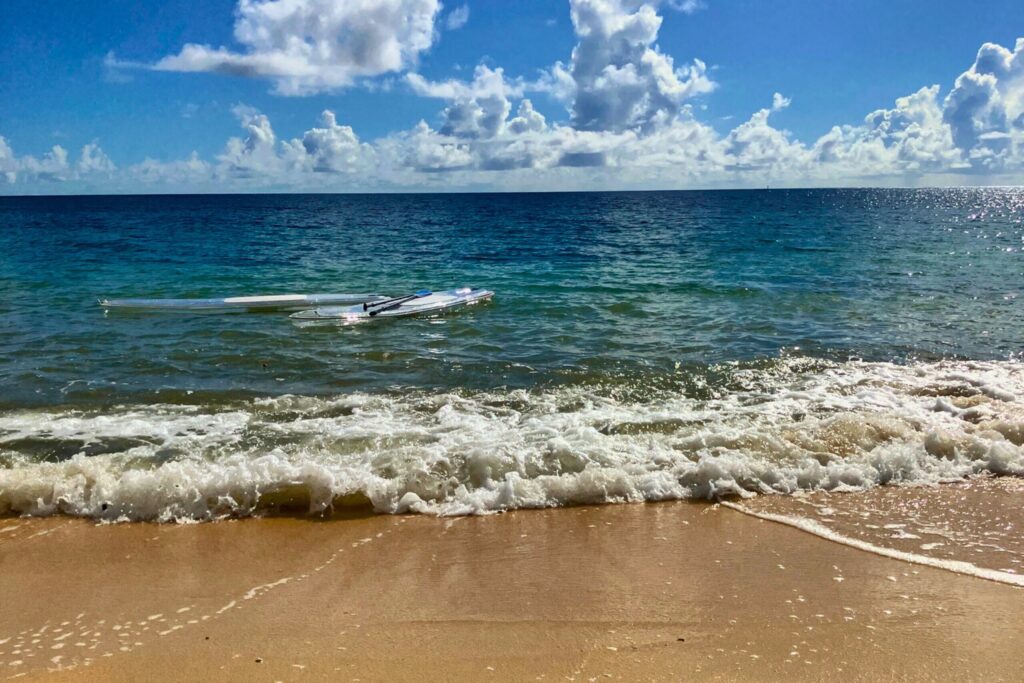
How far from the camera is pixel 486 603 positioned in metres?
4.36

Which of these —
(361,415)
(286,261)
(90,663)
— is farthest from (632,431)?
(286,261)

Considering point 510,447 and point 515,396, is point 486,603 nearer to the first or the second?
point 510,447

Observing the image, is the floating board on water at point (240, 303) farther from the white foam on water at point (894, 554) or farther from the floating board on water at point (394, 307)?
the white foam on water at point (894, 554)

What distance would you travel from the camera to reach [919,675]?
11.7 ft

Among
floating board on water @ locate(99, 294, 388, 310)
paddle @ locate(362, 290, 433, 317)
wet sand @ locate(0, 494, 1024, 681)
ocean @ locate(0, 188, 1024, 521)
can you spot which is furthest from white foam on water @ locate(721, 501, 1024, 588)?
floating board on water @ locate(99, 294, 388, 310)

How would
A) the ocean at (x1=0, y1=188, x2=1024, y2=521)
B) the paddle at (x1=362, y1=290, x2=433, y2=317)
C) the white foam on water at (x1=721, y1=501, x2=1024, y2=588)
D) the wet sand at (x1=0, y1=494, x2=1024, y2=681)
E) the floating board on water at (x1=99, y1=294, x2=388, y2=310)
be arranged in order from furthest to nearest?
the floating board on water at (x1=99, y1=294, x2=388, y2=310)
the paddle at (x1=362, y1=290, x2=433, y2=317)
the ocean at (x1=0, y1=188, x2=1024, y2=521)
the white foam on water at (x1=721, y1=501, x2=1024, y2=588)
the wet sand at (x1=0, y1=494, x2=1024, y2=681)

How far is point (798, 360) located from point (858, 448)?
4.04 m

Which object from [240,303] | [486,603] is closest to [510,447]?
[486,603]

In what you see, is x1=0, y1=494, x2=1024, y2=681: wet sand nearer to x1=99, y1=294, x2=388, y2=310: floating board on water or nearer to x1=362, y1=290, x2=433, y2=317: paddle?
x1=362, y1=290, x2=433, y2=317: paddle

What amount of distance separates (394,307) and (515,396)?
694 centimetres

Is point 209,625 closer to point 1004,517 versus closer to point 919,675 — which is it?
point 919,675

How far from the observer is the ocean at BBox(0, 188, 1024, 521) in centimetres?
615

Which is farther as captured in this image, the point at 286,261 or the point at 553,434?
the point at 286,261

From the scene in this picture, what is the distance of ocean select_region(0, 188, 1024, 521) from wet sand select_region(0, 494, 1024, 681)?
0.50 m
